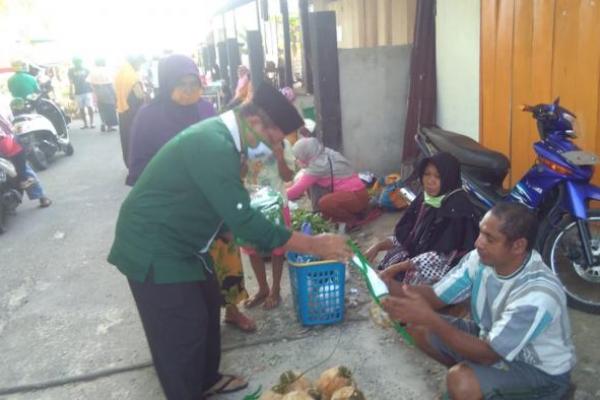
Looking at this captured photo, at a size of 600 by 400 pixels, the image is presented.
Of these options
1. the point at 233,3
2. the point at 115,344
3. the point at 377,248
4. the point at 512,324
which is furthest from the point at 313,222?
the point at 233,3

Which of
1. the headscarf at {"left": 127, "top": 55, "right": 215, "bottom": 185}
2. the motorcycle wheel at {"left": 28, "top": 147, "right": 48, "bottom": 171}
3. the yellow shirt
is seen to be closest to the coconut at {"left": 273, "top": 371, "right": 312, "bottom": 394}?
the headscarf at {"left": 127, "top": 55, "right": 215, "bottom": 185}

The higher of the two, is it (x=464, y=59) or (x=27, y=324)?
(x=464, y=59)

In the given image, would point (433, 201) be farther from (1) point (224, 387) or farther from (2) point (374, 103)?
(2) point (374, 103)

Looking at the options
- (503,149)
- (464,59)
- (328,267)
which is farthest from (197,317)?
(464,59)

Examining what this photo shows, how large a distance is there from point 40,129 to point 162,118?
7254 mm

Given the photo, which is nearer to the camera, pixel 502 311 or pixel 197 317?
pixel 502 311

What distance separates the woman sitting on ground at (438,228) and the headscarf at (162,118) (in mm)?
1662

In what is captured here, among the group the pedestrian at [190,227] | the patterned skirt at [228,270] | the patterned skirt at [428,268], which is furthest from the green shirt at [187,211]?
the patterned skirt at [428,268]

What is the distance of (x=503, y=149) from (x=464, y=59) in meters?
1.13

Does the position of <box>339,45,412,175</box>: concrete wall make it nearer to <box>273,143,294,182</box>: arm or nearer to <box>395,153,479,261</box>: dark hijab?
<box>273,143,294,182</box>: arm

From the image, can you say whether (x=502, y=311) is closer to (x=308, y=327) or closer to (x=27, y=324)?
(x=308, y=327)

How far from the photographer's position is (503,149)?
4879 millimetres

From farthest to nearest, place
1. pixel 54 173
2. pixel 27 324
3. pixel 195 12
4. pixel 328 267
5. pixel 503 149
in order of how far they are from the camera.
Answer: pixel 195 12
pixel 54 173
pixel 503 149
pixel 27 324
pixel 328 267

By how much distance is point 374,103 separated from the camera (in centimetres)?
637
